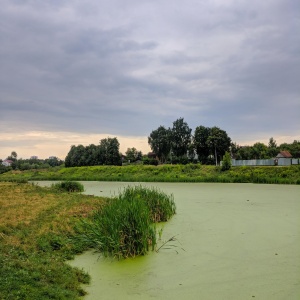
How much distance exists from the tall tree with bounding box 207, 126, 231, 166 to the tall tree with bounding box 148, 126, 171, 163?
24.2 ft

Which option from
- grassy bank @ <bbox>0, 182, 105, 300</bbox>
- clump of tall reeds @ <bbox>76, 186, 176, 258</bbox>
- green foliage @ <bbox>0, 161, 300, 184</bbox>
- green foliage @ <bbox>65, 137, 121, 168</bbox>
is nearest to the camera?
grassy bank @ <bbox>0, 182, 105, 300</bbox>

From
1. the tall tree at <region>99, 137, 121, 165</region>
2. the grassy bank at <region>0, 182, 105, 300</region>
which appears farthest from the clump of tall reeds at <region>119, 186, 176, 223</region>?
the tall tree at <region>99, 137, 121, 165</region>

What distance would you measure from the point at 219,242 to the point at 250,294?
1.80 metres

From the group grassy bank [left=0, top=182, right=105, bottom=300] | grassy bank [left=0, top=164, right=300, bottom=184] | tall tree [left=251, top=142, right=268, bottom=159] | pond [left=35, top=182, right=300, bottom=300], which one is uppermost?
tall tree [left=251, top=142, right=268, bottom=159]

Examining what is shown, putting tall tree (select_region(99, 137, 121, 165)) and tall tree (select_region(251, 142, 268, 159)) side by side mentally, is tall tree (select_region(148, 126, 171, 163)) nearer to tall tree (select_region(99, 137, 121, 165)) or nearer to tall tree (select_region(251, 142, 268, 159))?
tall tree (select_region(99, 137, 121, 165))

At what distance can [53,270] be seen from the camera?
3.46m

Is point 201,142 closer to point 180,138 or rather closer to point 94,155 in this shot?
point 180,138

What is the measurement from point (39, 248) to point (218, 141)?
1355 inches

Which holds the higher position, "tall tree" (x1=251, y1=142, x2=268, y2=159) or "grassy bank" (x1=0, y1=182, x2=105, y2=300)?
"tall tree" (x1=251, y1=142, x2=268, y2=159)

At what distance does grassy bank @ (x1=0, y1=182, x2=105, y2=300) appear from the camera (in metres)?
2.96

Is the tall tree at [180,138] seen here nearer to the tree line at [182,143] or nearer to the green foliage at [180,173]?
the tree line at [182,143]

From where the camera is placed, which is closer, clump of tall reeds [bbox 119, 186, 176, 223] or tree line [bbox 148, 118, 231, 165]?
clump of tall reeds [bbox 119, 186, 176, 223]

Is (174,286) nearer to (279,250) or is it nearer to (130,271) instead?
(130,271)

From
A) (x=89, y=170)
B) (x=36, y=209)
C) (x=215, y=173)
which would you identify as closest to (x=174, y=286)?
(x=36, y=209)
